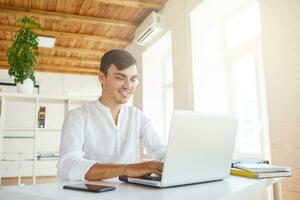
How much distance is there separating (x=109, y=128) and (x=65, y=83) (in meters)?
6.02

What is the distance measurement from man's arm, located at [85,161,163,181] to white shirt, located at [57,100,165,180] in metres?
0.10

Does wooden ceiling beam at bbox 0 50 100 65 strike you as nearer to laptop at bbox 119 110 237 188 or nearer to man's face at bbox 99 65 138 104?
man's face at bbox 99 65 138 104

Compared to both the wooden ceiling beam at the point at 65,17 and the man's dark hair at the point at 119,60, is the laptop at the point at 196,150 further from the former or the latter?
the wooden ceiling beam at the point at 65,17

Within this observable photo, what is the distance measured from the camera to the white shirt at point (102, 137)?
1.26 m

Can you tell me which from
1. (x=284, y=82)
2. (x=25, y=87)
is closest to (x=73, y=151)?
(x=284, y=82)

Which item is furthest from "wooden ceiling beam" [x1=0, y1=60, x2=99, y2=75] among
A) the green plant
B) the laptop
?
the laptop

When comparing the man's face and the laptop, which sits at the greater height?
the man's face

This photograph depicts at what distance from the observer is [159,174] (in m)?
1.02

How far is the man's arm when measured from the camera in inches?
40.8

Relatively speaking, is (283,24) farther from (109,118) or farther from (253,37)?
(109,118)

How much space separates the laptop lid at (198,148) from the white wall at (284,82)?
831 millimetres

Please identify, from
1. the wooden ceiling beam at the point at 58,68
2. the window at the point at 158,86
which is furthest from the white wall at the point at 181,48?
the wooden ceiling beam at the point at 58,68

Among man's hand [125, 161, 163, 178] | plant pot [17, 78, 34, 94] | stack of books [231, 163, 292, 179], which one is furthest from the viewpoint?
plant pot [17, 78, 34, 94]

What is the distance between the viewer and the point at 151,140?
1.64m
